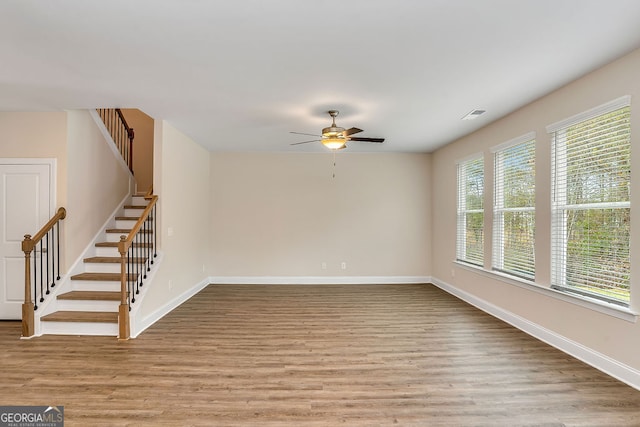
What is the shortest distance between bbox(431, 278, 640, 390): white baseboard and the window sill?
0.39 m

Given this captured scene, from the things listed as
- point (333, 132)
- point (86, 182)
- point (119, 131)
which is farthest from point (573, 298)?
point (119, 131)

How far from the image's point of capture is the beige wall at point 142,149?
256 inches

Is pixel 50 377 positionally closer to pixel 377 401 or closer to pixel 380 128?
pixel 377 401

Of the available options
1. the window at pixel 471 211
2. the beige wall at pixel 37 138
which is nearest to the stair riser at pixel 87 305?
the beige wall at pixel 37 138

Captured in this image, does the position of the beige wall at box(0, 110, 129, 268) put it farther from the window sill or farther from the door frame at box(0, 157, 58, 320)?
the window sill

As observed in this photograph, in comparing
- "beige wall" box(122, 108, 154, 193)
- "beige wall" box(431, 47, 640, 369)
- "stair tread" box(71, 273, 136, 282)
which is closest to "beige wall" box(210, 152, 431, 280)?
"beige wall" box(431, 47, 640, 369)

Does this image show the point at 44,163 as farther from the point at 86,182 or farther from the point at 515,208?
the point at 515,208

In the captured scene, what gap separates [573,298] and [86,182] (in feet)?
19.8

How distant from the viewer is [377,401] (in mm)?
2371

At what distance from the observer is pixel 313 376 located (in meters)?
2.74

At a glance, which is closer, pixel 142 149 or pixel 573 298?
pixel 573 298

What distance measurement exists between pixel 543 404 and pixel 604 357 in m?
1.00

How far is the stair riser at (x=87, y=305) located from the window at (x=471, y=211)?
16.9 ft

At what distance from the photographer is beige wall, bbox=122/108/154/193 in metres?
6.50
